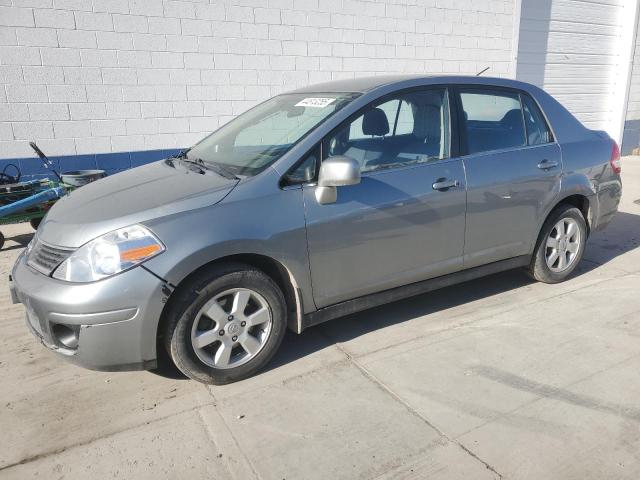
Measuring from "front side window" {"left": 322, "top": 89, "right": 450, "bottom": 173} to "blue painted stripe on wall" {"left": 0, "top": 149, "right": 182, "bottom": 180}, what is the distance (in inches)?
171

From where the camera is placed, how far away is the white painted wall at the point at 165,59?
6.20 metres

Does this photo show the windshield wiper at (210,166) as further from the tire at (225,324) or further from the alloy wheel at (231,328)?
the alloy wheel at (231,328)

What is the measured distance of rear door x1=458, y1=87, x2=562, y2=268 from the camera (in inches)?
145

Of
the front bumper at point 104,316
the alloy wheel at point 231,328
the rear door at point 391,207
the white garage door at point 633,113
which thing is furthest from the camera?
the white garage door at point 633,113

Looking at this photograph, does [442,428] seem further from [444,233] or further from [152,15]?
[152,15]

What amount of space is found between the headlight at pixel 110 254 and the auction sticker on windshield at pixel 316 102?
143 centimetres

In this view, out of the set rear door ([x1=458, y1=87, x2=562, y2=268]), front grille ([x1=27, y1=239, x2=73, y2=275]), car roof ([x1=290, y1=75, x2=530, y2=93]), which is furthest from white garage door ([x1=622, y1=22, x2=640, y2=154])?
front grille ([x1=27, y1=239, x2=73, y2=275])

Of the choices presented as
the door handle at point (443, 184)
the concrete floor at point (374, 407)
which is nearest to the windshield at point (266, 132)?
the door handle at point (443, 184)

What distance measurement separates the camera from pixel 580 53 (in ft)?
37.0

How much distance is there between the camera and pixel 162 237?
2.67 metres

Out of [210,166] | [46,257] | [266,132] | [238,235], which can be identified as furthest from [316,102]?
[46,257]

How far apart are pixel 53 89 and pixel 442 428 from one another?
236 inches

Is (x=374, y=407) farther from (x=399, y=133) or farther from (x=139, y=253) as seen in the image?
(x=399, y=133)

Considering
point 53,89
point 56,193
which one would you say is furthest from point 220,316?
point 53,89
